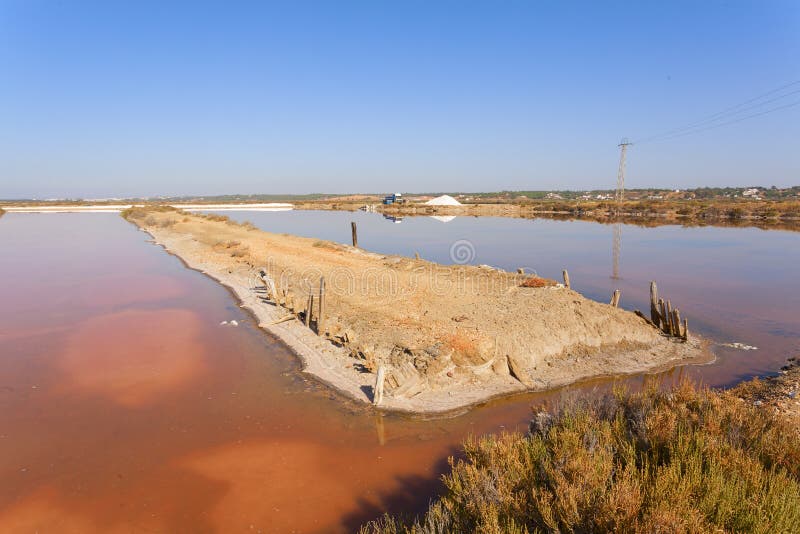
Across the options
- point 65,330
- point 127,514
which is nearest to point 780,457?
point 127,514

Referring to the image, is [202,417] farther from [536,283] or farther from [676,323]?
[676,323]

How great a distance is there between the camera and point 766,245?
32344 millimetres

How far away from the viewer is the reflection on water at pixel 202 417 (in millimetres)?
6121

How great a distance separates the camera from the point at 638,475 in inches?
169

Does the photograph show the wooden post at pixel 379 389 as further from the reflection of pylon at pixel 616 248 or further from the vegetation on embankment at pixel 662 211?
the vegetation on embankment at pixel 662 211

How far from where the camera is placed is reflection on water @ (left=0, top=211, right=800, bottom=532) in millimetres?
6121

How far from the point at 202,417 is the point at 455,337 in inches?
214

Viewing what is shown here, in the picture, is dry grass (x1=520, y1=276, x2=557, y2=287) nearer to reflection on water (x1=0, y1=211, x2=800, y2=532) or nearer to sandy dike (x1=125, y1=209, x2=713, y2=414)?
sandy dike (x1=125, y1=209, x2=713, y2=414)

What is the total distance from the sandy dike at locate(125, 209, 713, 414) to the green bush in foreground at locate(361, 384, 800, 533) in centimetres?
344

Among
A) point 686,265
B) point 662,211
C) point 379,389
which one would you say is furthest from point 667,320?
point 662,211

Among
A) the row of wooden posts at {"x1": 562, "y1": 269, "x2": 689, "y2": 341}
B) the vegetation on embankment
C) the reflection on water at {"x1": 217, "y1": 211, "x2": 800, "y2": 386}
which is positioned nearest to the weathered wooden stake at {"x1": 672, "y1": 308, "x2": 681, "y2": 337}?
the row of wooden posts at {"x1": 562, "y1": 269, "x2": 689, "y2": 341}

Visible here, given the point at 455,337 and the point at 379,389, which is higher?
the point at 455,337

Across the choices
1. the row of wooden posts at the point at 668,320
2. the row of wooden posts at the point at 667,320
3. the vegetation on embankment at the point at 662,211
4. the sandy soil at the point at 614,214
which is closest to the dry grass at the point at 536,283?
the row of wooden posts at the point at 667,320

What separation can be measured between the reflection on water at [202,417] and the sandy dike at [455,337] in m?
0.60
